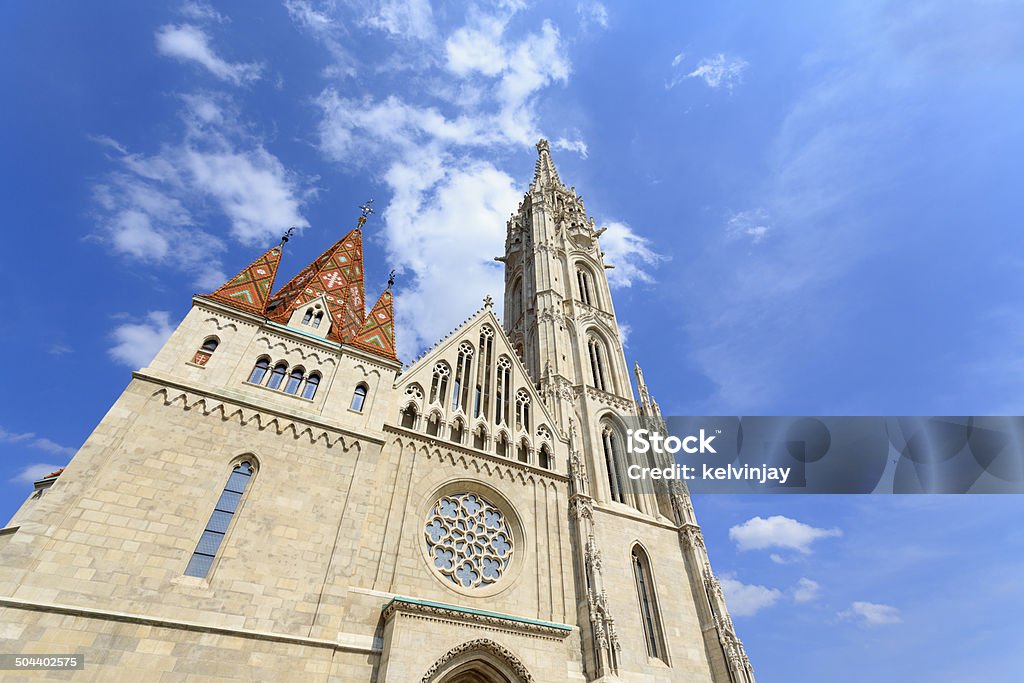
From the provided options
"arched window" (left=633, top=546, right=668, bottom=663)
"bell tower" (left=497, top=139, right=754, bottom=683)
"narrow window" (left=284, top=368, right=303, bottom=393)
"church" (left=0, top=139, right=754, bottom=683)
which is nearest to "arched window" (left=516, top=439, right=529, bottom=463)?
"church" (left=0, top=139, right=754, bottom=683)

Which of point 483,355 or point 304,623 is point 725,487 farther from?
point 304,623

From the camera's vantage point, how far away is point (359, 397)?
16922mm

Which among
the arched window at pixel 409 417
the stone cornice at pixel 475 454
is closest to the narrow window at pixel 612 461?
the stone cornice at pixel 475 454

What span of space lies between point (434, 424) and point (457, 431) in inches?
38.6

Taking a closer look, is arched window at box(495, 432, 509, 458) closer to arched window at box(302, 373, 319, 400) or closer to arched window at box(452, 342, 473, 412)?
arched window at box(452, 342, 473, 412)

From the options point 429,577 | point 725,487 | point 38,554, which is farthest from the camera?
point 725,487

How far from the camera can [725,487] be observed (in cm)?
1644

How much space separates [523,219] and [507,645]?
3141 centimetres

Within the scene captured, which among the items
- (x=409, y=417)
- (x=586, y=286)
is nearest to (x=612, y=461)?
(x=409, y=417)

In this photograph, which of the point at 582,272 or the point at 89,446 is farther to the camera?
the point at 582,272

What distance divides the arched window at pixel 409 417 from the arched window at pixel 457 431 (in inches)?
63.1

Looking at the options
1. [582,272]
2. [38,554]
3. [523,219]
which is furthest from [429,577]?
[523,219]

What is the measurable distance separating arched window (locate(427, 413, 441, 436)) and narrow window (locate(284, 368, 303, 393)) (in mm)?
4845

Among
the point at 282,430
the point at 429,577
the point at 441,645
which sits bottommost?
the point at 441,645
